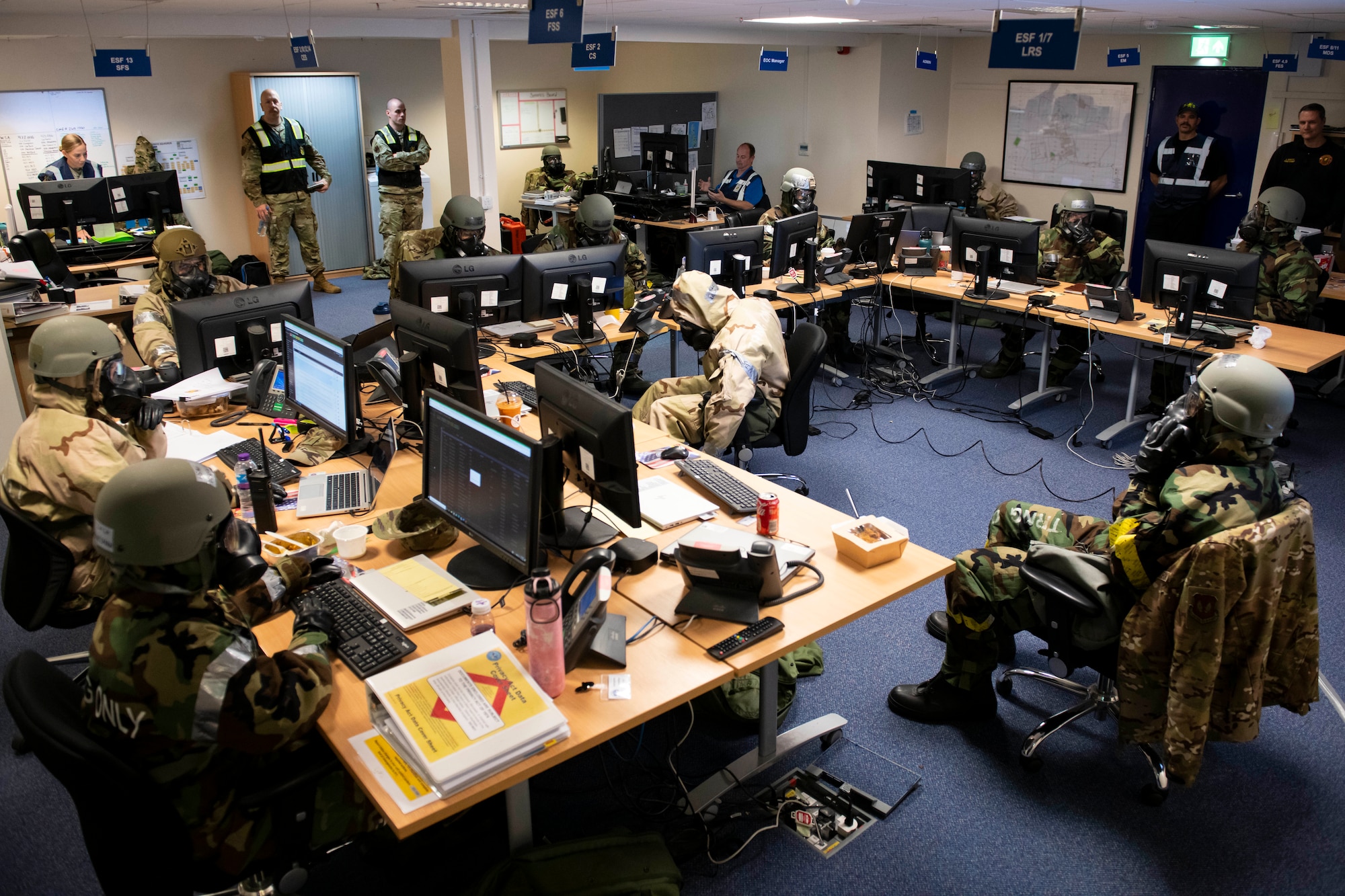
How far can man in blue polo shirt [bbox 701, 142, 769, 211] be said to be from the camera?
353 inches

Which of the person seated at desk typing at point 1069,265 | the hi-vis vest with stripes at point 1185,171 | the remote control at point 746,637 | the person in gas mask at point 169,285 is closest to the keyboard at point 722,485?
the remote control at point 746,637

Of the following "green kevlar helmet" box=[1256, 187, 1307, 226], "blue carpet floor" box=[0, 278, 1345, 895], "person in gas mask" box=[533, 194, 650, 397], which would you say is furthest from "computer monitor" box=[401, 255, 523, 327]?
"green kevlar helmet" box=[1256, 187, 1307, 226]

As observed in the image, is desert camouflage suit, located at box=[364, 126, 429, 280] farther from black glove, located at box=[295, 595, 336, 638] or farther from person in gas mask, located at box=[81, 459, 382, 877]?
person in gas mask, located at box=[81, 459, 382, 877]

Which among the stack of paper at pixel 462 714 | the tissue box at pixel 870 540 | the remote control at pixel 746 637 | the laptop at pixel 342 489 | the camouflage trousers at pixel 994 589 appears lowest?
the camouflage trousers at pixel 994 589

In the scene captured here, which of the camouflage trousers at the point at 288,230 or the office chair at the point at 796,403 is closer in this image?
the office chair at the point at 796,403

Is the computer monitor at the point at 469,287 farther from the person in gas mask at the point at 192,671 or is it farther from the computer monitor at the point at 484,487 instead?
the person in gas mask at the point at 192,671

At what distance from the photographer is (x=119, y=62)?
20.6 ft

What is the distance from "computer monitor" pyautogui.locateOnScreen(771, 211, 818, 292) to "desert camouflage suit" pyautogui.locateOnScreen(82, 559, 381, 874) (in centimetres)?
449

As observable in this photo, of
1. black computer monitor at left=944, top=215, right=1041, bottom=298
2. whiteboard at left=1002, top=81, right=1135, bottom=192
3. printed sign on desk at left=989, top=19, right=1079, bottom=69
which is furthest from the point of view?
whiteboard at left=1002, top=81, right=1135, bottom=192

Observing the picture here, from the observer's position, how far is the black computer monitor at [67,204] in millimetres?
5992

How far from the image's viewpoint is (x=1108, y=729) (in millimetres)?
3068

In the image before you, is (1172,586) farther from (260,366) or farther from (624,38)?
(624,38)

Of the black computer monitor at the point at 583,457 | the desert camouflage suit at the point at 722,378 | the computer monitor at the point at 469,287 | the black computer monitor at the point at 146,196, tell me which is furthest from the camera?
the black computer monitor at the point at 146,196

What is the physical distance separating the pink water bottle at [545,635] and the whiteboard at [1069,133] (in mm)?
8137
